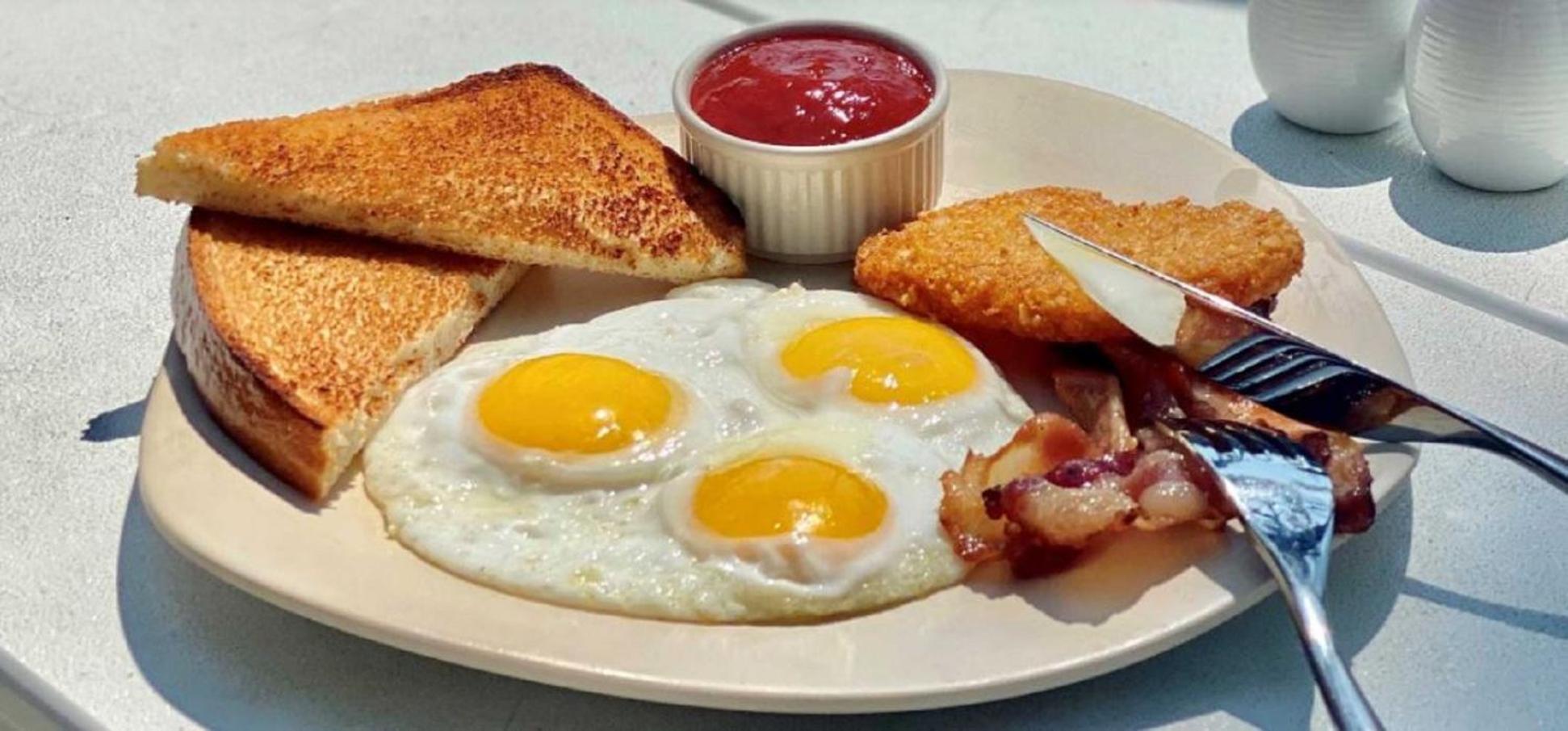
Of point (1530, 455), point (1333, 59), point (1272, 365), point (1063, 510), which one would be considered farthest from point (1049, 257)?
point (1333, 59)

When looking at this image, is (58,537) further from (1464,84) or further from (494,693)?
(1464,84)

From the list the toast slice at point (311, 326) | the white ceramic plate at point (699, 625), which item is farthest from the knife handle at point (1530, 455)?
the toast slice at point (311, 326)

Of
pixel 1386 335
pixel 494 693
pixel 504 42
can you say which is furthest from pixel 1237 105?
pixel 494 693

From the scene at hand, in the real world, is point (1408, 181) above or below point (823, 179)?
below

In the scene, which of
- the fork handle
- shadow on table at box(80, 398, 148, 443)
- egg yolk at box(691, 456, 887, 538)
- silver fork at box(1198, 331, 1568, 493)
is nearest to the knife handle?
silver fork at box(1198, 331, 1568, 493)

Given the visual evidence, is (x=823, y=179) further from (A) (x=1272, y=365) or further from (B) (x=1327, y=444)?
(B) (x=1327, y=444)

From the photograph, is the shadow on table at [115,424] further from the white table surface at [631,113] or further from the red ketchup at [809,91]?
the red ketchup at [809,91]
